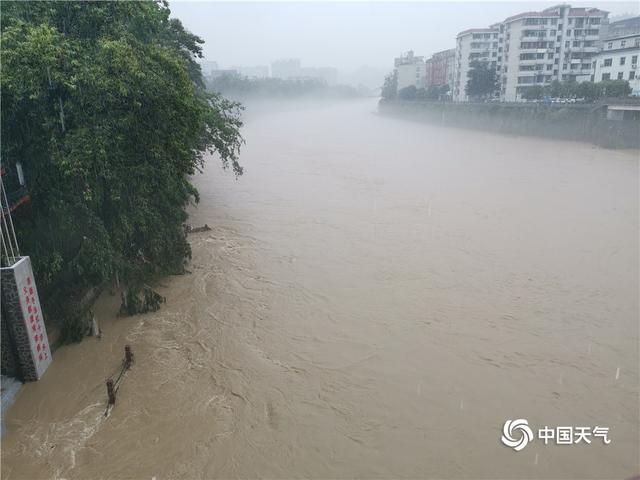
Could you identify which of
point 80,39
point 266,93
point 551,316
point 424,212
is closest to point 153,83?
point 80,39

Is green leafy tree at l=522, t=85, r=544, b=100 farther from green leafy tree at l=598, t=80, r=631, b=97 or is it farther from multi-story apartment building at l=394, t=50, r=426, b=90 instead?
multi-story apartment building at l=394, t=50, r=426, b=90

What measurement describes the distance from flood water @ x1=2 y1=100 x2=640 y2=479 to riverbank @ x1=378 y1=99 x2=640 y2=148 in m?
12.4

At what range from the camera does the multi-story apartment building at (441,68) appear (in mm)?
57344

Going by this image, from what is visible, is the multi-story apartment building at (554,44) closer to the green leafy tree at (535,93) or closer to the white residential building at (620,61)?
the white residential building at (620,61)

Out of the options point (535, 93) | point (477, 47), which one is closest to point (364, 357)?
point (535, 93)

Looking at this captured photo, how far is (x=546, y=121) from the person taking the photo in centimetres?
2945

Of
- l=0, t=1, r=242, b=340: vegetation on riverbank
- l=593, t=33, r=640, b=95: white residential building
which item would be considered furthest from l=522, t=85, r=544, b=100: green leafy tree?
l=0, t=1, r=242, b=340: vegetation on riverbank

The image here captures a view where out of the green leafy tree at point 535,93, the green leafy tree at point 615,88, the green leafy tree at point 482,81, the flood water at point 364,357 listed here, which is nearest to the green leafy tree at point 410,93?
the green leafy tree at point 482,81

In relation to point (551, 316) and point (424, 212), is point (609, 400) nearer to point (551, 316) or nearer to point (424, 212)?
point (551, 316)

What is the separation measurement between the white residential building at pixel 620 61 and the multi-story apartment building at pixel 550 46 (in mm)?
4871

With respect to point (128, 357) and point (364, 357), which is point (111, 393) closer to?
point (128, 357)

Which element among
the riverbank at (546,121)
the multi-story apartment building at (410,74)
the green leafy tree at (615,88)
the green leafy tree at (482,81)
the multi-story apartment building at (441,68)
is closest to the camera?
the riverbank at (546,121)

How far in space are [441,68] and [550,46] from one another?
71.5ft

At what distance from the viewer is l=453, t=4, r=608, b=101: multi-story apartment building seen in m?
39.4
